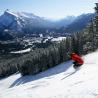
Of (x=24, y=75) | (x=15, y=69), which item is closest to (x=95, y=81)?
(x=24, y=75)

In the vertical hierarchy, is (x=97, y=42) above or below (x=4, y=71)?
above

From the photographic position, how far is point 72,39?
8888cm

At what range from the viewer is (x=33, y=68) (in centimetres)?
9975

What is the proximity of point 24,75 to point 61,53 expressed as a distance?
19.6 m

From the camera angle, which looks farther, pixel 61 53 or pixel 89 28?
pixel 61 53

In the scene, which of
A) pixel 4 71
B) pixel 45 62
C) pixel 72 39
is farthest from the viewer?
pixel 4 71

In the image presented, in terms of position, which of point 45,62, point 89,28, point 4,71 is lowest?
point 4,71

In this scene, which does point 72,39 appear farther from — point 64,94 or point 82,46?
point 64,94

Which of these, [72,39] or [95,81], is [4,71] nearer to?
[72,39]

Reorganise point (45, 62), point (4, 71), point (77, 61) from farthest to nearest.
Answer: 1. point (4, 71)
2. point (45, 62)
3. point (77, 61)

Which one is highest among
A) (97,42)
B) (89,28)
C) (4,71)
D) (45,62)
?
(89,28)

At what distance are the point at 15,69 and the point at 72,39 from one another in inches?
2251

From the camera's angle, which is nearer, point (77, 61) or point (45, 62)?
point (77, 61)

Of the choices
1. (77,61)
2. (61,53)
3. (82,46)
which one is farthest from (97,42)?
(77,61)
